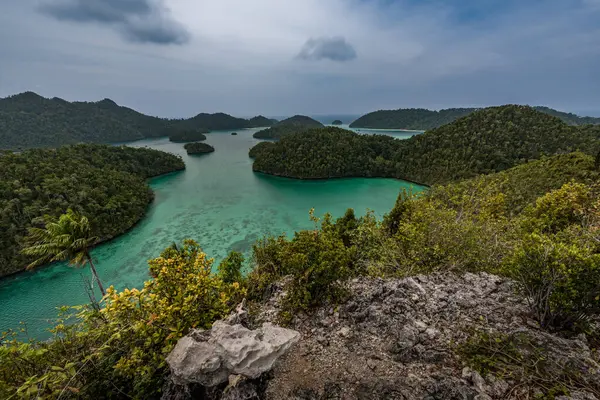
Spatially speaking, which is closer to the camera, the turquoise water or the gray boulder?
the gray boulder

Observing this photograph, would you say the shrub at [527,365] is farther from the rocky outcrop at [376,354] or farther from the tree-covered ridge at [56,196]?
the tree-covered ridge at [56,196]

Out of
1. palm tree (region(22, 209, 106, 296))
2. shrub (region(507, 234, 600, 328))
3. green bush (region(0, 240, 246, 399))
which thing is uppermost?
shrub (region(507, 234, 600, 328))

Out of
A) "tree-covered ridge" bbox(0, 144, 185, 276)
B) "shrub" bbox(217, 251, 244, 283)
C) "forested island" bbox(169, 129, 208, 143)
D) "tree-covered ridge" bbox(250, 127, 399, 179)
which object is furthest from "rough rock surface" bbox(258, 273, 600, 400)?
"forested island" bbox(169, 129, 208, 143)

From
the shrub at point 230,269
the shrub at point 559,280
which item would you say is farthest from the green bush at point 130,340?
the shrub at point 230,269

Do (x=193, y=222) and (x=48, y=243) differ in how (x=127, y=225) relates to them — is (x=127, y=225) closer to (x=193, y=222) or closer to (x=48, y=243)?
(x=193, y=222)

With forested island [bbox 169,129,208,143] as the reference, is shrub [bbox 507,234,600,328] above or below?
below

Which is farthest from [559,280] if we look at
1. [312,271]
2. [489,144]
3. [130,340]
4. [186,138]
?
[186,138]

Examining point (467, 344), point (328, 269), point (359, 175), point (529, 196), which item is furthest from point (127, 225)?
point (359, 175)

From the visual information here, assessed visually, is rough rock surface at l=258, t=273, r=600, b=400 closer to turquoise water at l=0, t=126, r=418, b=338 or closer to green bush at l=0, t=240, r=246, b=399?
green bush at l=0, t=240, r=246, b=399
